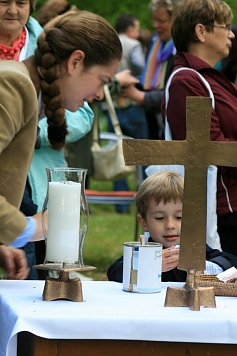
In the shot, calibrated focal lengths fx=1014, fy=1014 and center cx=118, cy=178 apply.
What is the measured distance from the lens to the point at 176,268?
366 cm

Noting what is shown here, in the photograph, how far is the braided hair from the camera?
3129mm

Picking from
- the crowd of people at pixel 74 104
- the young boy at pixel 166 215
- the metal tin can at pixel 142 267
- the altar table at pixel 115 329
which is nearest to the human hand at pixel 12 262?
the crowd of people at pixel 74 104

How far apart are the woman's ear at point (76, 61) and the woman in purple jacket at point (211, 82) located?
1.35m

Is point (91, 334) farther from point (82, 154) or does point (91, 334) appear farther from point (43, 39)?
point (82, 154)

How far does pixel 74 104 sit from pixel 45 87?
4.3 inches

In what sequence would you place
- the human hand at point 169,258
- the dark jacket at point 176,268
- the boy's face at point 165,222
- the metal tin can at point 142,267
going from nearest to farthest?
the metal tin can at point 142,267, the human hand at point 169,258, the dark jacket at point 176,268, the boy's face at point 165,222

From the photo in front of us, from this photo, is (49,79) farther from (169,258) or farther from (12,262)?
(169,258)

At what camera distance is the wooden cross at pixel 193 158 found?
2918 mm

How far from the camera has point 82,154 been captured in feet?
22.3

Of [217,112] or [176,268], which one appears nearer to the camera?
[176,268]

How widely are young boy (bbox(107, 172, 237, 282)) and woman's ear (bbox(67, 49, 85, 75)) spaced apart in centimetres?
80

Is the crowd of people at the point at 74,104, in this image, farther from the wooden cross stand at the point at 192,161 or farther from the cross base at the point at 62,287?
the wooden cross stand at the point at 192,161

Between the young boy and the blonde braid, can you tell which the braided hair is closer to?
the blonde braid

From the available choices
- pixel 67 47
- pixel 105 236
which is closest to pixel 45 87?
pixel 67 47
